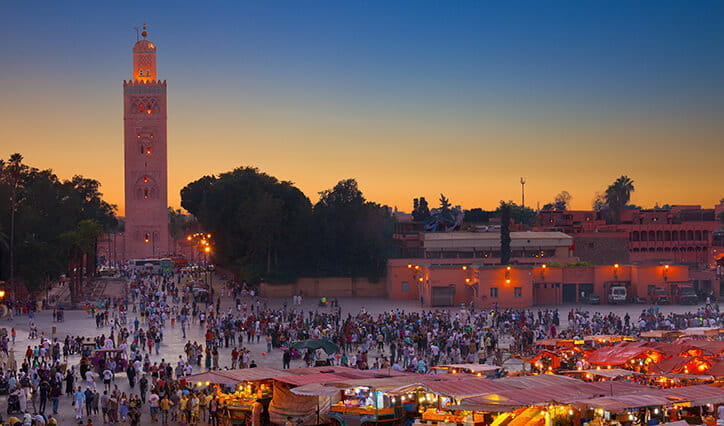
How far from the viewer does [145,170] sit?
92.6 m

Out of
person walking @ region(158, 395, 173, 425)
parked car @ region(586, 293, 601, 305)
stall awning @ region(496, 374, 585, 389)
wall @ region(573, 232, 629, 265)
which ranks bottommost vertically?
person walking @ region(158, 395, 173, 425)

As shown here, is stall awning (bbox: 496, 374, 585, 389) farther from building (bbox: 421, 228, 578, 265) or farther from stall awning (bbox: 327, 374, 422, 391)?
building (bbox: 421, 228, 578, 265)

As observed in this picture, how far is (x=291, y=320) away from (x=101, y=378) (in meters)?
13.4

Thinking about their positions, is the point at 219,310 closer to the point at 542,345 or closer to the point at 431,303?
the point at 431,303

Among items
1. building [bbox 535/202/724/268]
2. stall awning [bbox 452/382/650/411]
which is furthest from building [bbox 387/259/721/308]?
stall awning [bbox 452/382/650/411]

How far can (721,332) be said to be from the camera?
31547 mm

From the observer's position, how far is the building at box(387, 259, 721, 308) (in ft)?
166

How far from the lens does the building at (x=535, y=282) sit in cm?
5069

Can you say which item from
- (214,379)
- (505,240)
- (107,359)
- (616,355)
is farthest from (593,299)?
(214,379)

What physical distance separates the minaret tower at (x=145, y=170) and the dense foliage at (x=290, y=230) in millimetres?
32100

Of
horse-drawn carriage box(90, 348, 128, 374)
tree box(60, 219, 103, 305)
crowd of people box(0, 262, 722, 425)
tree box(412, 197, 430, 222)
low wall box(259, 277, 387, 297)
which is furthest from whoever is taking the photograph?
tree box(412, 197, 430, 222)

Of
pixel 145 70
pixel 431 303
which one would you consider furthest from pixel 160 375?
pixel 145 70

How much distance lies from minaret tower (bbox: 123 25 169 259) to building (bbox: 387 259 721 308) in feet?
146

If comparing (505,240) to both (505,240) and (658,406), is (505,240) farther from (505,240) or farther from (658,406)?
(658,406)
